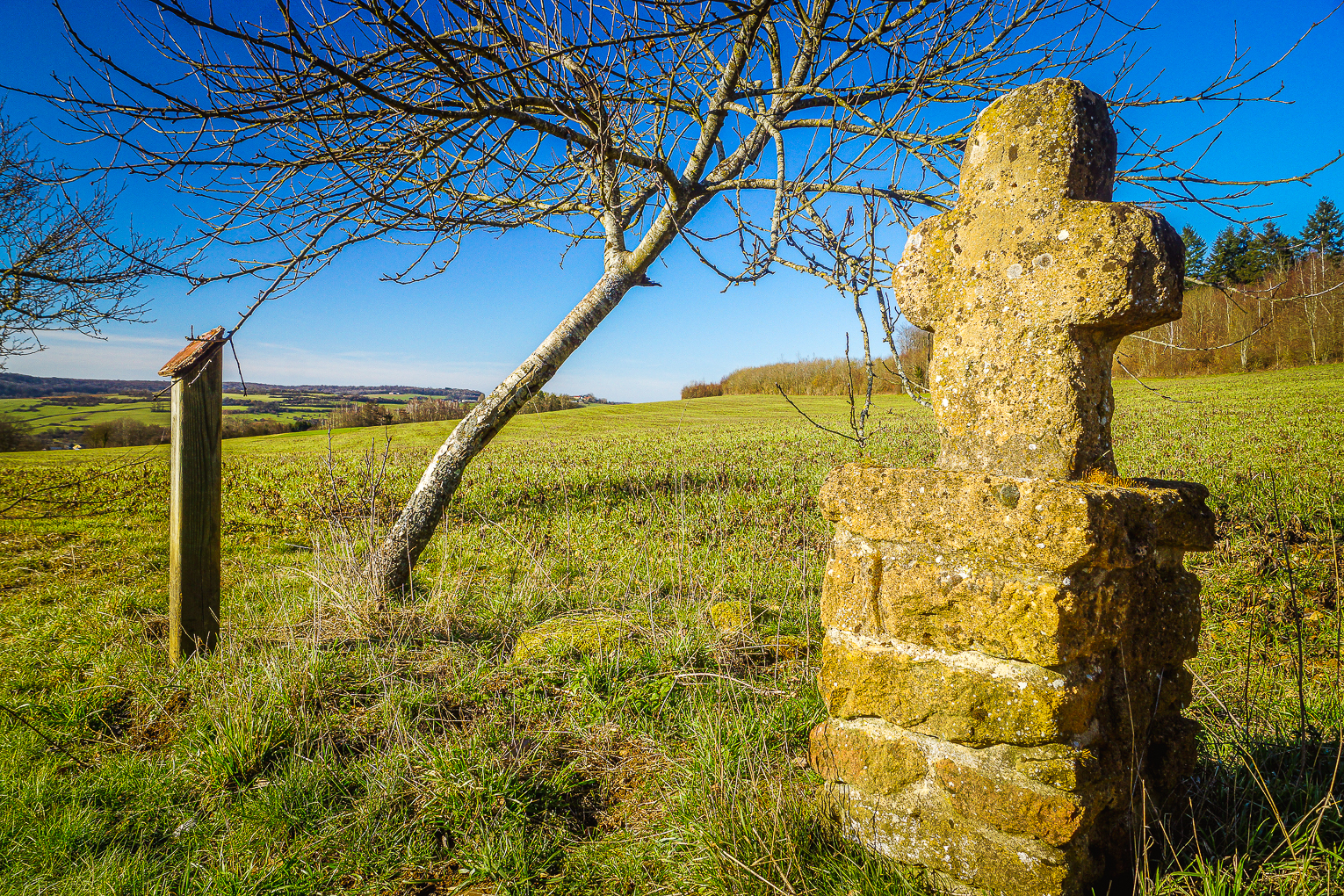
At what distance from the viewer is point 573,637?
3834 millimetres

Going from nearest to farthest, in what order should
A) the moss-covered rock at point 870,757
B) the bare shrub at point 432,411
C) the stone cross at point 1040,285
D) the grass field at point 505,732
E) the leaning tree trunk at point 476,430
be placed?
the stone cross at point 1040,285
the moss-covered rock at point 870,757
the grass field at point 505,732
the leaning tree trunk at point 476,430
the bare shrub at point 432,411

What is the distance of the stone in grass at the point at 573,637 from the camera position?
3.67 m

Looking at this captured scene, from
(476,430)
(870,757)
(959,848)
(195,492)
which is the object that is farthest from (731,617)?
(195,492)

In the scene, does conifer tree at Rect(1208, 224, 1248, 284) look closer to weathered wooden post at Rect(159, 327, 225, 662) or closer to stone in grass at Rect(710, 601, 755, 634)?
stone in grass at Rect(710, 601, 755, 634)

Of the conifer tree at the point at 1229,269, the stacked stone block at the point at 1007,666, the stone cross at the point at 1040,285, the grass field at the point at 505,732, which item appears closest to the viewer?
the stacked stone block at the point at 1007,666

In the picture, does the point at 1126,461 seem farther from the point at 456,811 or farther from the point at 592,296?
the point at 456,811

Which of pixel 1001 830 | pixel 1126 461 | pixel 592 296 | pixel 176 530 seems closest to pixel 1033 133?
pixel 1001 830

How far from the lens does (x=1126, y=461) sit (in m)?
9.59

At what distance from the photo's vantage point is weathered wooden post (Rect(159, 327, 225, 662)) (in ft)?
12.2

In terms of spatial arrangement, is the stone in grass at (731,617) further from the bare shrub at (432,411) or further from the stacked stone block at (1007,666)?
the bare shrub at (432,411)

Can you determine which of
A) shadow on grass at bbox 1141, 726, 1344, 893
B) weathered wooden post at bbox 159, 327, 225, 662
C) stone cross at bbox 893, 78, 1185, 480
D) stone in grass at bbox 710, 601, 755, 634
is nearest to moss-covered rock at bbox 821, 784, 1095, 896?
shadow on grass at bbox 1141, 726, 1344, 893

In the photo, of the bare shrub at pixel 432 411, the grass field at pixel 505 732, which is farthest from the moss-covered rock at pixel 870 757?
the bare shrub at pixel 432 411

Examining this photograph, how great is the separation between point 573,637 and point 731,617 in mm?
1113

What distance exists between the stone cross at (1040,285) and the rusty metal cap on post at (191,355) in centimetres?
413
